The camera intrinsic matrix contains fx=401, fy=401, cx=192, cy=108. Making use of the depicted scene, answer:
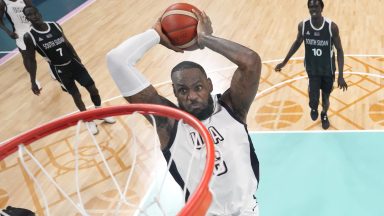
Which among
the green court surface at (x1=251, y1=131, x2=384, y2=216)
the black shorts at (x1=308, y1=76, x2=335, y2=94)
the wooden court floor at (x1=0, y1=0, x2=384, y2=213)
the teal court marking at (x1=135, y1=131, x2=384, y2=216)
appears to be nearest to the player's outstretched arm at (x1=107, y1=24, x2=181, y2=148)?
the teal court marking at (x1=135, y1=131, x2=384, y2=216)

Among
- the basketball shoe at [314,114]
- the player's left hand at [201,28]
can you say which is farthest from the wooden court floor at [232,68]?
the player's left hand at [201,28]

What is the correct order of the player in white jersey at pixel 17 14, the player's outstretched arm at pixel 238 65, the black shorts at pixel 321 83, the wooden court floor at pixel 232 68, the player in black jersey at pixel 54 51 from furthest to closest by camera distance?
the player in white jersey at pixel 17 14
the wooden court floor at pixel 232 68
the player in black jersey at pixel 54 51
the black shorts at pixel 321 83
the player's outstretched arm at pixel 238 65

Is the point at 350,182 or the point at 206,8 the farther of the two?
the point at 206,8

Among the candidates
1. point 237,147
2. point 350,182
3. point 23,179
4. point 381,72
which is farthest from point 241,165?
point 381,72

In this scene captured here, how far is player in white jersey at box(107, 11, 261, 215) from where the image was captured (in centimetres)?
216

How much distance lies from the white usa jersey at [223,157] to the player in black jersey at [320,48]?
6.87 ft

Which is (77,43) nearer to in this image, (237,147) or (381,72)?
(381,72)

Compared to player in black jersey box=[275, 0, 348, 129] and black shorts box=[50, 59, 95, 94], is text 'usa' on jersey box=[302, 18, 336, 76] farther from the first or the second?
black shorts box=[50, 59, 95, 94]

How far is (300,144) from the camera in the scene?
4430 millimetres

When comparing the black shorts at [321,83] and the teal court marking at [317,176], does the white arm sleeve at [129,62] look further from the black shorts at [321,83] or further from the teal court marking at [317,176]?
the black shorts at [321,83]

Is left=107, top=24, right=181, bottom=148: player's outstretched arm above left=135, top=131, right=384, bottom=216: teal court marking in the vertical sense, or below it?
above

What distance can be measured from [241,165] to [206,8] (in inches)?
271

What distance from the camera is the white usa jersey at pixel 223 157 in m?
2.25

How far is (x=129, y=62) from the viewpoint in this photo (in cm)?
218
